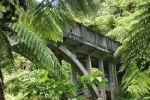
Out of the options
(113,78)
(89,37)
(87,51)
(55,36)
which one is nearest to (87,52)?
(87,51)

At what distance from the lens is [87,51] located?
89.5 ft

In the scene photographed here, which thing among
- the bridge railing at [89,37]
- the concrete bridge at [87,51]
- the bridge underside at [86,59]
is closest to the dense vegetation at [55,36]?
the bridge underside at [86,59]

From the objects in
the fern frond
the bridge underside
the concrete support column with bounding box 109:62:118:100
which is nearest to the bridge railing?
the bridge underside

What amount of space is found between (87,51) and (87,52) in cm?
17

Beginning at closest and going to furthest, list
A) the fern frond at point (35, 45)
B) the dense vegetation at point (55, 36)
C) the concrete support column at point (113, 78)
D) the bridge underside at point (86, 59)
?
the dense vegetation at point (55, 36) < the fern frond at point (35, 45) < the bridge underside at point (86, 59) < the concrete support column at point (113, 78)

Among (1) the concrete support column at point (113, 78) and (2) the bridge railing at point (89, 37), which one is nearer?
(2) the bridge railing at point (89, 37)

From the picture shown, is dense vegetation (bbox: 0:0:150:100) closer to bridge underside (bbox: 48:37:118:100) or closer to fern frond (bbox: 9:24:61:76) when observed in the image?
fern frond (bbox: 9:24:61:76)

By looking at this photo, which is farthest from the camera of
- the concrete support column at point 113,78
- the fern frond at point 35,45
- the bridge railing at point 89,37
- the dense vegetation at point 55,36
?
the concrete support column at point 113,78

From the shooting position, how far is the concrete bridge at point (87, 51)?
73.9ft

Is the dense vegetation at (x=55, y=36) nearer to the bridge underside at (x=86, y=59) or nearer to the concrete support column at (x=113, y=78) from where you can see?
the bridge underside at (x=86, y=59)

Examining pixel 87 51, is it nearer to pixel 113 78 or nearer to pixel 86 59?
pixel 86 59

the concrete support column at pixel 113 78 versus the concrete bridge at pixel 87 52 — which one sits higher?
the concrete bridge at pixel 87 52

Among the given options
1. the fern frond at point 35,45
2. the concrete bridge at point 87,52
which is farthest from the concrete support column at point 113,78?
the fern frond at point 35,45

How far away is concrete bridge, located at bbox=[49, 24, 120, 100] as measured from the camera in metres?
22.5
